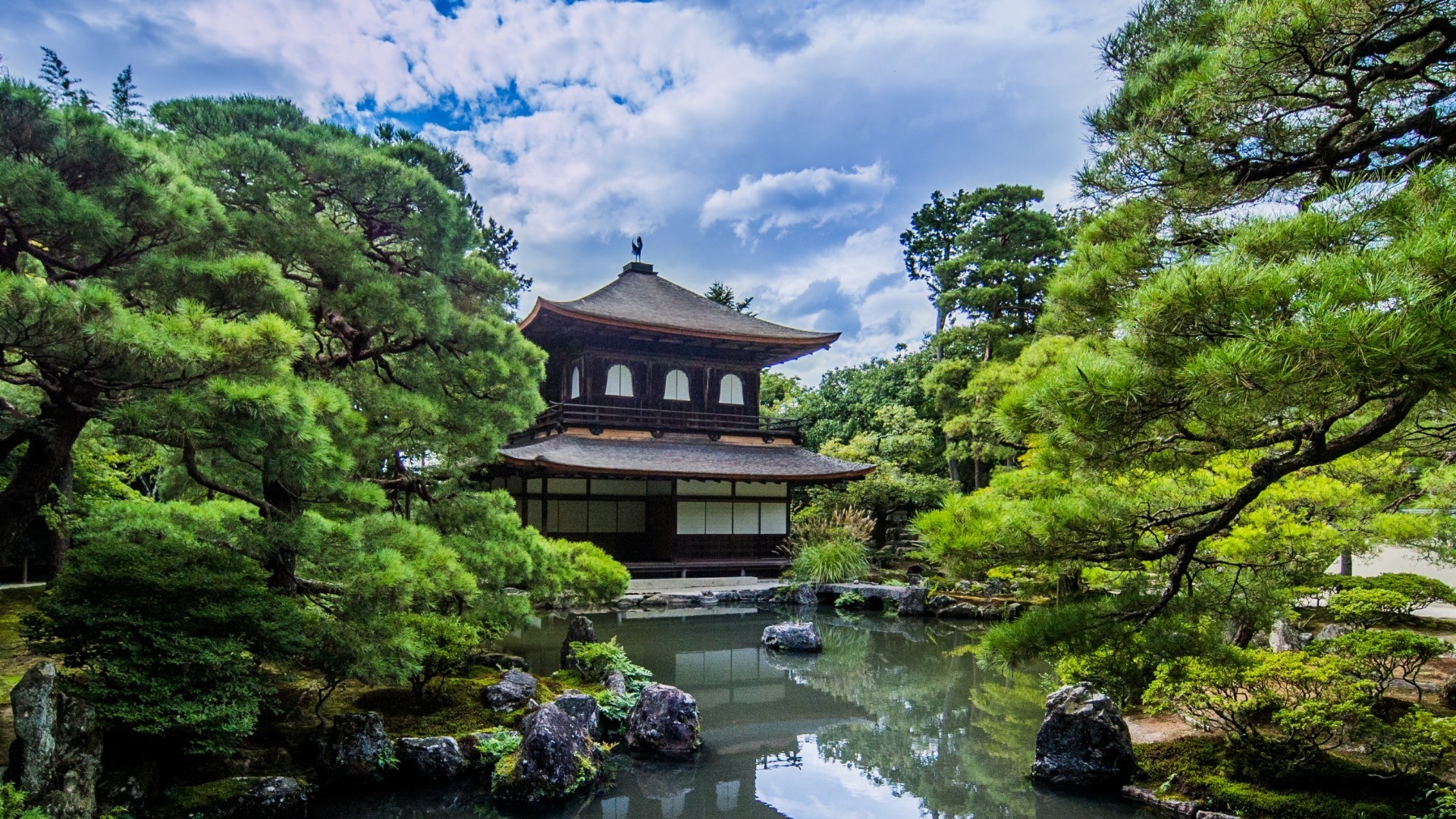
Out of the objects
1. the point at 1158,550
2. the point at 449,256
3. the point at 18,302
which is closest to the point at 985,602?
the point at 1158,550

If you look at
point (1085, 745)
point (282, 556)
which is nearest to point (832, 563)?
point (1085, 745)

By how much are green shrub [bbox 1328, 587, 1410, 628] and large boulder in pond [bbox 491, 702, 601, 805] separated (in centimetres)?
504

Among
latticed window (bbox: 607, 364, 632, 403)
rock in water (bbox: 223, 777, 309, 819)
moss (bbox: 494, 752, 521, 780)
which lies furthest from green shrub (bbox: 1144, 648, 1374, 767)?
latticed window (bbox: 607, 364, 632, 403)

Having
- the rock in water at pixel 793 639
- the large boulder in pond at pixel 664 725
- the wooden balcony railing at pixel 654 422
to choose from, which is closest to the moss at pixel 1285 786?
the large boulder in pond at pixel 664 725

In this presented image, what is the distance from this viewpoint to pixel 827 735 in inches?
241

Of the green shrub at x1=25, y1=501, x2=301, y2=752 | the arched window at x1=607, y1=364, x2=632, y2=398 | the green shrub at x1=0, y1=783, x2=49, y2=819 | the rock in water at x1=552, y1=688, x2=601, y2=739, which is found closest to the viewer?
the green shrub at x1=0, y1=783, x2=49, y2=819

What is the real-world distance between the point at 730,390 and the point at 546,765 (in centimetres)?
1226

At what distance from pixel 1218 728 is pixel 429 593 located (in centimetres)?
492

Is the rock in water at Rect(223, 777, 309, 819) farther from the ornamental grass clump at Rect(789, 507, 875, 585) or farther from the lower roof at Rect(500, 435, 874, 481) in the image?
the ornamental grass clump at Rect(789, 507, 875, 585)

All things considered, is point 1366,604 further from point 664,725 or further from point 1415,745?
point 664,725

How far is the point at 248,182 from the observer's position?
4.93 metres

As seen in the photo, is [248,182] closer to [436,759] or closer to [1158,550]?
[436,759]

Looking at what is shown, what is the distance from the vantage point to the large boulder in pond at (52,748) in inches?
128

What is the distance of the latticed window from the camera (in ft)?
50.8
